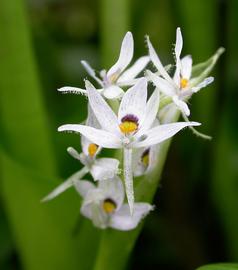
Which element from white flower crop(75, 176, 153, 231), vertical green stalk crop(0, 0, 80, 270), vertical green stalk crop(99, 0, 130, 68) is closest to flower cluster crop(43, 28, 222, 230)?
white flower crop(75, 176, 153, 231)

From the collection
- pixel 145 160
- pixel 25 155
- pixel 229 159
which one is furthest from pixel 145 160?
pixel 229 159

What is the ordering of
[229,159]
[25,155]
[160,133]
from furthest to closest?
[229,159], [25,155], [160,133]

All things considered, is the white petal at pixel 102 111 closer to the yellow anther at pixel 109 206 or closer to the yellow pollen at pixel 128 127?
the yellow pollen at pixel 128 127

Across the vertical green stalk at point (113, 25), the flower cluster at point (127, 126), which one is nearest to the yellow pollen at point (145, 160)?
the flower cluster at point (127, 126)

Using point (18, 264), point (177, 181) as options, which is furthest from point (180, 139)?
point (18, 264)

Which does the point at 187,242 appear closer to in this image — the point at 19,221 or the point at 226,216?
the point at 226,216

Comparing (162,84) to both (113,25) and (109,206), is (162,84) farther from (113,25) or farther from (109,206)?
(113,25)

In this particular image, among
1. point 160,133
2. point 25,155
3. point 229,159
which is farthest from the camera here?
point 229,159

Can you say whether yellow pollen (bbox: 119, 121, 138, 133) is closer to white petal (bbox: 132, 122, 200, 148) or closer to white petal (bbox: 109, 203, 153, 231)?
white petal (bbox: 132, 122, 200, 148)
